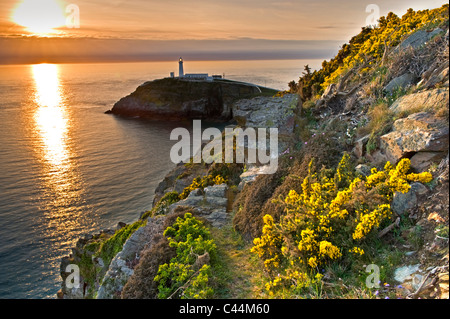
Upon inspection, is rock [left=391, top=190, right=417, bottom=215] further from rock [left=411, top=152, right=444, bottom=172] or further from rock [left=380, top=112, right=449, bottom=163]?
rock [left=380, top=112, right=449, bottom=163]

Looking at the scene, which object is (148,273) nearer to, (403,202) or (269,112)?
(403,202)

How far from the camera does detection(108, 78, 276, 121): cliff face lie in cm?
7031

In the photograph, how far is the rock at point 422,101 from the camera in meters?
6.60

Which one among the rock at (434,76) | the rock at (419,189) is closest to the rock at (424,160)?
the rock at (419,189)

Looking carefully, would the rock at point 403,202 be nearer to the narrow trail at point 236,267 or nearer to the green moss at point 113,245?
the narrow trail at point 236,267

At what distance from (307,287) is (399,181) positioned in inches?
102

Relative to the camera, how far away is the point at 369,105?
9906 millimetres

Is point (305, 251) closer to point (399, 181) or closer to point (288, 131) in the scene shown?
point (399, 181)

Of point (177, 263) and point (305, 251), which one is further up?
point (305, 251)

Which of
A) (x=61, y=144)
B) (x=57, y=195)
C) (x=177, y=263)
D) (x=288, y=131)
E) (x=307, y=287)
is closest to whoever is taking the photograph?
(x=307, y=287)

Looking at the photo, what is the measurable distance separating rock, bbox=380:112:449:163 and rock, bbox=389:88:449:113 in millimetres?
386

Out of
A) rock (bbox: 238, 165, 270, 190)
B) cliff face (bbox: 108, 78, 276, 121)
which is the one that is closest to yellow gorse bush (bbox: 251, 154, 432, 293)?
rock (bbox: 238, 165, 270, 190)

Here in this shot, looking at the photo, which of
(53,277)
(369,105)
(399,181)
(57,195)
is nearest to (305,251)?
(399,181)

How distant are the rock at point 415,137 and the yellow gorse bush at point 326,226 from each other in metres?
0.41
